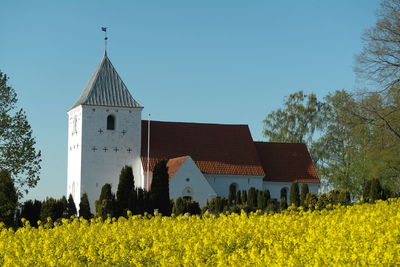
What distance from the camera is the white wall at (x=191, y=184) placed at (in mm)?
44031

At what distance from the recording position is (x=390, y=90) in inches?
1348

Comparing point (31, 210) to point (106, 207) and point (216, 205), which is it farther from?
point (216, 205)

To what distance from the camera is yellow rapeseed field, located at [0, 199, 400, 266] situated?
10.7 m

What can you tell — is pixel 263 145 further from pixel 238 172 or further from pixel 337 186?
pixel 337 186

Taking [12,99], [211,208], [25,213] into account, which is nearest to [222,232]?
[25,213]

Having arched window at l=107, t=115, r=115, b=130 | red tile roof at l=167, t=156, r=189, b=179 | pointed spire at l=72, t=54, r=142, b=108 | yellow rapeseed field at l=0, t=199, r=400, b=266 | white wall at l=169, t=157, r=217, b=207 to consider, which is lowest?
yellow rapeseed field at l=0, t=199, r=400, b=266

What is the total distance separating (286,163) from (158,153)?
29.1 feet

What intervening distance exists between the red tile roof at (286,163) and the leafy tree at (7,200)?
79.0 feet

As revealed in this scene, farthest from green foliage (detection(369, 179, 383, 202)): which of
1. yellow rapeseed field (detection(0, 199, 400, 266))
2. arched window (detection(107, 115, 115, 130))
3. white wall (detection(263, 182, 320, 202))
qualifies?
arched window (detection(107, 115, 115, 130))

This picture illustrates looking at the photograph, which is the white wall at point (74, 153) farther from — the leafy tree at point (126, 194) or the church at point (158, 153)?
the leafy tree at point (126, 194)

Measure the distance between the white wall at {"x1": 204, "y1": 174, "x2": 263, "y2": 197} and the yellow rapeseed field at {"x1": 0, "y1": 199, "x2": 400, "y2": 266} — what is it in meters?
30.1

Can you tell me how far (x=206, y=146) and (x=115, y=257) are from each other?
1487 inches

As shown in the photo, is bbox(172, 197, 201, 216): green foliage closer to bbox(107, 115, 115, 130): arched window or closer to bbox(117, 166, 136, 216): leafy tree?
bbox(117, 166, 136, 216): leafy tree

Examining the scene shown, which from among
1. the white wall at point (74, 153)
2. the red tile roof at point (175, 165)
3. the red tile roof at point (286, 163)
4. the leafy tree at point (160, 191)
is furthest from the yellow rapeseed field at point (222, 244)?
the red tile roof at point (286, 163)
